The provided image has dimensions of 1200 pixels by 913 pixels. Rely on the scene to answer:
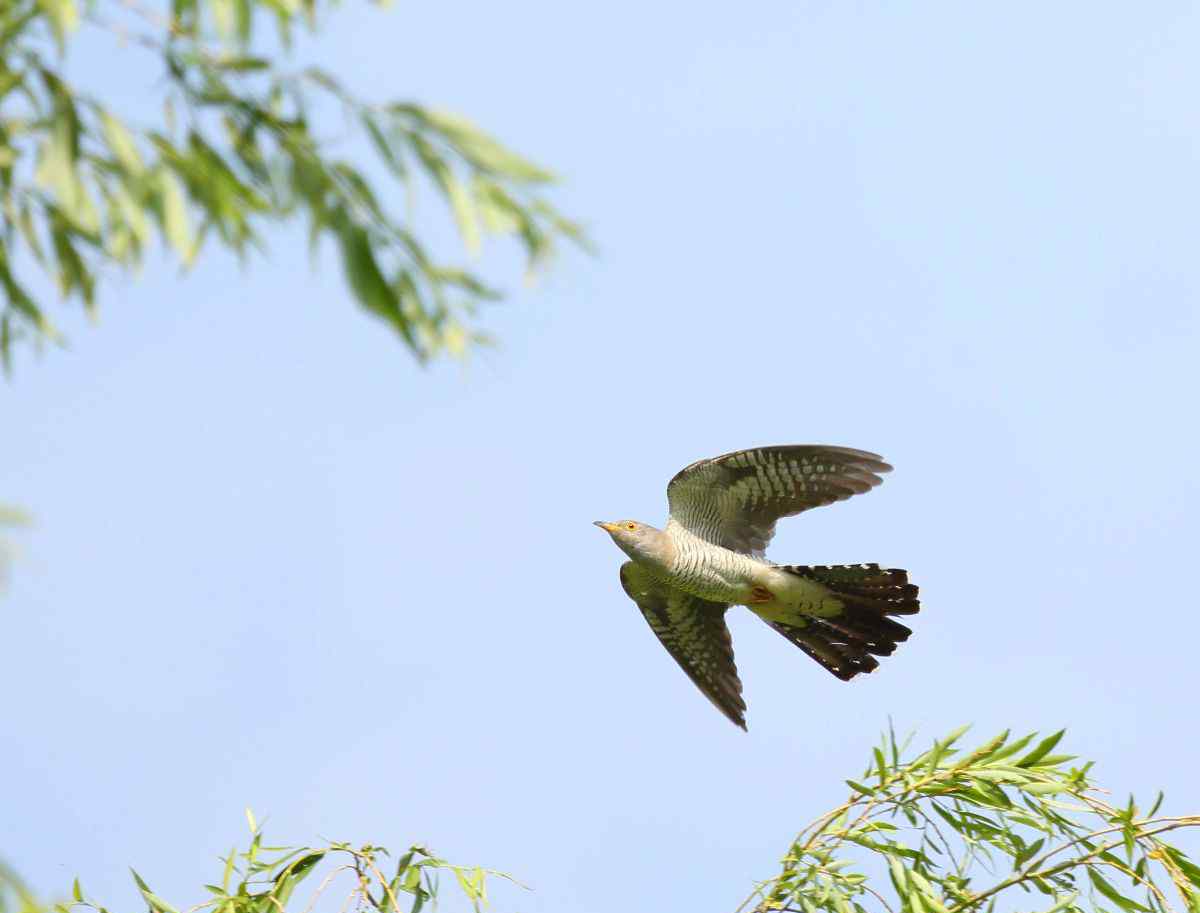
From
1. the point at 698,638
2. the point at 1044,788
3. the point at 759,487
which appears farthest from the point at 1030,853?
the point at 698,638

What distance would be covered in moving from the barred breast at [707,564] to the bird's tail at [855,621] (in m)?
0.18

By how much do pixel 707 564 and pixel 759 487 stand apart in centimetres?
41

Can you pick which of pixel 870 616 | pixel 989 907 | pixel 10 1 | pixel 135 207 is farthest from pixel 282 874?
pixel 870 616

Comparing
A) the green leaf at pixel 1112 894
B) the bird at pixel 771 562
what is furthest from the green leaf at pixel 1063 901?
the bird at pixel 771 562

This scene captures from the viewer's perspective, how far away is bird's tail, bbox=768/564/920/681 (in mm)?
7691

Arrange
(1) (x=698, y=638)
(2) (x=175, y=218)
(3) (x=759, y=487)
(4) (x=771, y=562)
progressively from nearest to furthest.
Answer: (2) (x=175, y=218) < (3) (x=759, y=487) < (4) (x=771, y=562) < (1) (x=698, y=638)

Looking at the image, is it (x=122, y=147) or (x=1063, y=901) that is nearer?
(x=122, y=147)

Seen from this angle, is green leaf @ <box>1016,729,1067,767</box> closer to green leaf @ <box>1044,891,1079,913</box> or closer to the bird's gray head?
green leaf @ <box>1044,891,1079,913</box>

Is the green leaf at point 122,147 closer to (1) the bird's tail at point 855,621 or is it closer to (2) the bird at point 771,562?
(2) the bird at point 771,562

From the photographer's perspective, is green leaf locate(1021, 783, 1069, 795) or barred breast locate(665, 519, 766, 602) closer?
Answer: green leaf locate(1021, 783, 1069, 795)

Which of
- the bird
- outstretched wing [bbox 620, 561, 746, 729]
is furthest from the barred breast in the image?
outstretched wing [bbox 620, 561, 746, 729]

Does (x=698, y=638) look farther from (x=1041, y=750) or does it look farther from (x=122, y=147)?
(x=122, y=147)

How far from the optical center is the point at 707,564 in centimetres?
764

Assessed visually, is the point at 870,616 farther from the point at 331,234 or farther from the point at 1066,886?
the point at 331,234
